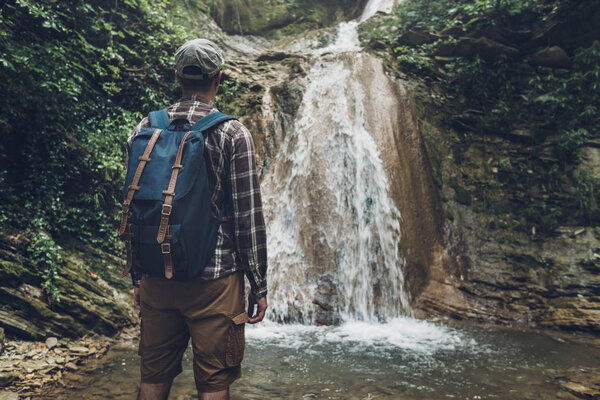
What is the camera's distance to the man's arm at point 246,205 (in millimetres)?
1732

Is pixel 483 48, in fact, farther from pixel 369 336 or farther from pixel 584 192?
pixel 369 336

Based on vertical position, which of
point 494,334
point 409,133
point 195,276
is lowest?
point 494,334

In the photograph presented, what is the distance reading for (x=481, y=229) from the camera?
22.0ft

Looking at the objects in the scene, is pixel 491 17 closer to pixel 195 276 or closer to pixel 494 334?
pixel 494 334

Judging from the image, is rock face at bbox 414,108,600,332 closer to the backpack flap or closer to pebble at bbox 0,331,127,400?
pebble at bbox 0,331,127,400

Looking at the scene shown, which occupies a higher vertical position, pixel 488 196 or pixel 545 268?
pixel 488 196

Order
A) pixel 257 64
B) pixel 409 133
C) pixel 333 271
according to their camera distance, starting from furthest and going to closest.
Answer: pixel 257 64
pixel 409 133
pixel 333 271

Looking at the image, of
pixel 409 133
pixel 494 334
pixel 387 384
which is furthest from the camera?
pixel 409 133

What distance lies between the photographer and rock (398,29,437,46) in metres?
8.62

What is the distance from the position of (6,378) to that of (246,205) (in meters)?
2.79

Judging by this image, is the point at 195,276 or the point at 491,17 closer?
the point at 195,276

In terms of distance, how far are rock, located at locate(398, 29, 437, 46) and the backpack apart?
8.36 metres

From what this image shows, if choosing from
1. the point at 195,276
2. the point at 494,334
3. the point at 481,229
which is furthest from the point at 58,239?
the point at 481,229

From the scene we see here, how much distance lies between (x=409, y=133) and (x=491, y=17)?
307cm
